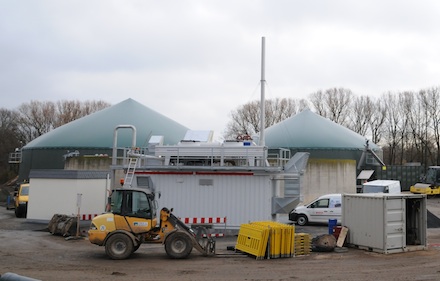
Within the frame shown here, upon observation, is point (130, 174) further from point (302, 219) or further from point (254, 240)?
point (302, 219)

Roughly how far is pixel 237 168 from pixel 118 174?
716 cm

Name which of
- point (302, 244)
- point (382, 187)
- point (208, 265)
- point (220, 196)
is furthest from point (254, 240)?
point (382, 187)

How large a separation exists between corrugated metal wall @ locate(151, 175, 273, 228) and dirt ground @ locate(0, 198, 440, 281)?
12.1ft

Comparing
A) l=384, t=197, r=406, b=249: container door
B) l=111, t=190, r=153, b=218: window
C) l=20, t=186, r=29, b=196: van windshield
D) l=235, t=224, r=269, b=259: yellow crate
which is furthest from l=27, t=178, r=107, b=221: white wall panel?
l=384, t=197, r=406, b=249: container door

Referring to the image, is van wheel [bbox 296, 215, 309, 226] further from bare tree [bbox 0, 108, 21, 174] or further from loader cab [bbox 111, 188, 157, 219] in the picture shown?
bare tree [bbox 0, 108, 21, 174]

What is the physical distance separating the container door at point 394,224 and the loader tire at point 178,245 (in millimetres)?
6651

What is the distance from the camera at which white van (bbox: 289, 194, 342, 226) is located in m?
24.9

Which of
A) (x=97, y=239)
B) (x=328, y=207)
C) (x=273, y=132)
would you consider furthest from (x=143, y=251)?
(x=273, y=132)

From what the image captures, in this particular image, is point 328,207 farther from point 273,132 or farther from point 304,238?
point 273,132

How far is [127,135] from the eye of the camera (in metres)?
39.8

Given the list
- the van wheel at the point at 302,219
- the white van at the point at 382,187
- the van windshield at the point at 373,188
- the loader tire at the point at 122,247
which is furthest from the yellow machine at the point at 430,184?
the loader tire at the point at 122,247

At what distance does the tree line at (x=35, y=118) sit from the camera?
87062mm

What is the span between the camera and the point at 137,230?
47.5 ft

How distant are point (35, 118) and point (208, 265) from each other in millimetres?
85112
